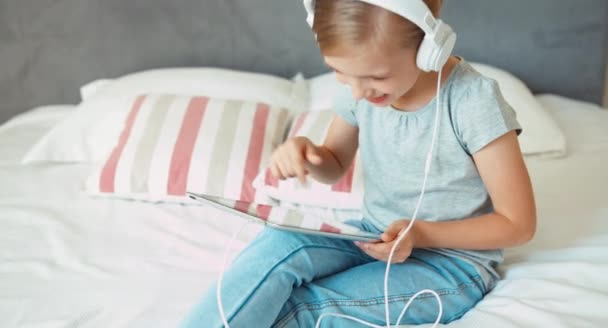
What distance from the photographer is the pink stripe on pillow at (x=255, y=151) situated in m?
1.42

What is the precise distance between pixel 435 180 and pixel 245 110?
714 mm

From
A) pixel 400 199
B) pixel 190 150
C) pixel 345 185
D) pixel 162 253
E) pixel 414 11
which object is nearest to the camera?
pixel 414 11

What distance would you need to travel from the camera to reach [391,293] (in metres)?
0.95

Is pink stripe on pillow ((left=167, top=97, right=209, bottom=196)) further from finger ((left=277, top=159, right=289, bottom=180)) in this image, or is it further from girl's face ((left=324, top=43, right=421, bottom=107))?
girl's face ((left=324, top=43, right=421, bottom=107))

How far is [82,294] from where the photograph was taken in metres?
1.11

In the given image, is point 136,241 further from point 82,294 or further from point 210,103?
point 210,103

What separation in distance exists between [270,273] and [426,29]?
0.40 metres

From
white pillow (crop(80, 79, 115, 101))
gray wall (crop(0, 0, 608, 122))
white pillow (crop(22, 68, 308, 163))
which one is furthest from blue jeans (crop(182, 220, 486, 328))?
white pillow (crop(80, 79, 115, 101))

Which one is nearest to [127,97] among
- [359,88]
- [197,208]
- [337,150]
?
[197,208]

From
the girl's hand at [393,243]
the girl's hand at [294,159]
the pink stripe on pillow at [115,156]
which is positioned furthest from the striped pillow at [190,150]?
the girl's hand at [393,243]

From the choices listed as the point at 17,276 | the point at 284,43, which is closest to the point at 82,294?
the point at 17,276

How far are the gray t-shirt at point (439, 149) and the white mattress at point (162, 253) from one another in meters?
0.12

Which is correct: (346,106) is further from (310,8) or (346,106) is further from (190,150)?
(190,150)

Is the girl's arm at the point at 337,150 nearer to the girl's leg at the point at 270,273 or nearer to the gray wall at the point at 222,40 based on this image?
the girl's leg at the point at 270,273
